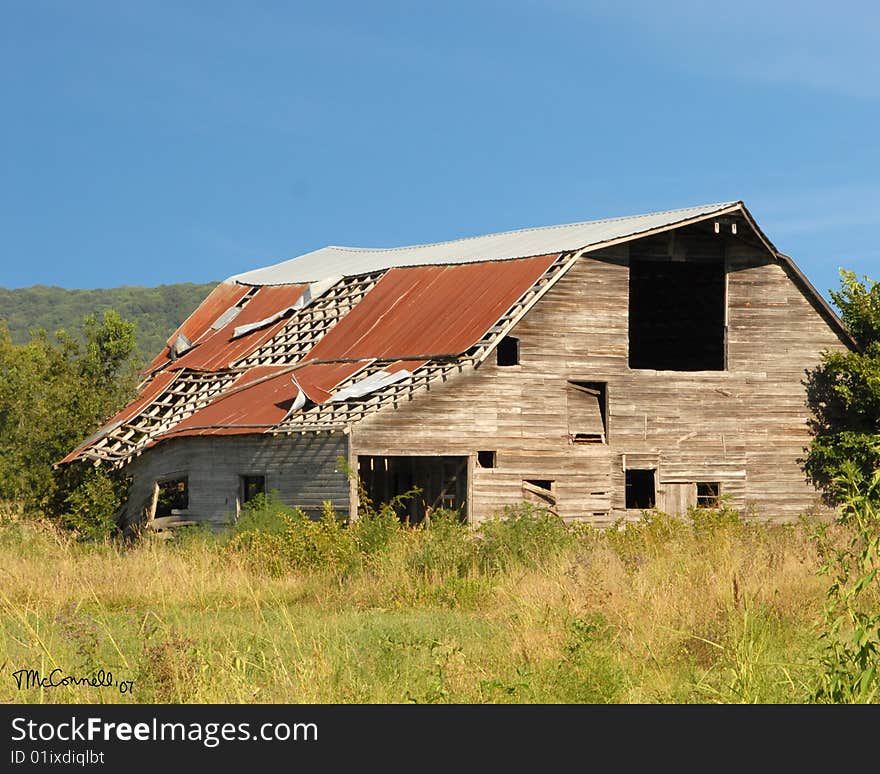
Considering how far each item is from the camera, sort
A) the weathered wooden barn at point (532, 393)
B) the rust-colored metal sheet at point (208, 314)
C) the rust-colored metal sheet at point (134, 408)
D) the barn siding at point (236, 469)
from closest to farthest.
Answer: the barn siding at point (236, 469) < the weathered wooden barn at point (532, 393) < the rust-colored metal sheet at point (134, 408) < the rust-colored metal sheet at point (208, 314)

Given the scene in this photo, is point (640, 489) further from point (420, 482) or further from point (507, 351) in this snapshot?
point (507, 351)

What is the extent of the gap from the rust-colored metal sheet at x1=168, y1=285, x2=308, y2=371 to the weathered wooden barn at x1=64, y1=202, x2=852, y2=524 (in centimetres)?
62

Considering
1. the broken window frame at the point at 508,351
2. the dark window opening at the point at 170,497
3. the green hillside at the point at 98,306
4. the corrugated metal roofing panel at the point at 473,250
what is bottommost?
the dark window opening at the point at 170,497

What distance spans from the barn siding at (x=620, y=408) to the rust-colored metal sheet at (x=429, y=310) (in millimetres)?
791

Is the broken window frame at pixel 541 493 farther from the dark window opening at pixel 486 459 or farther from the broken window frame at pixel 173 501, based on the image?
the broken window frame at pixel 173 501

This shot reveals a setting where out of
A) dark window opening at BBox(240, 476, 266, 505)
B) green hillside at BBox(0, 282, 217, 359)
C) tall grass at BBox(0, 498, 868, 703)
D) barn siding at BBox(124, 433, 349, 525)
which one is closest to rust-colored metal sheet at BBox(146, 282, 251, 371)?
barn siding at BBox(124, 433, 349, 525)

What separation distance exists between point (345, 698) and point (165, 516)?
23076mm

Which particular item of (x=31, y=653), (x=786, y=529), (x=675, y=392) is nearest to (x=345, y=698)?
(x=31, y=653)

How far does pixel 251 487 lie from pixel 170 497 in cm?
344

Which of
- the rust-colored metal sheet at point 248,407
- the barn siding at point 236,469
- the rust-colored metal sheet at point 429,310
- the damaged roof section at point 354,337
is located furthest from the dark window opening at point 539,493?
the rust-colored metal sheet at point 248,407

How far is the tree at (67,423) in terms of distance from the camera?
1328 inches

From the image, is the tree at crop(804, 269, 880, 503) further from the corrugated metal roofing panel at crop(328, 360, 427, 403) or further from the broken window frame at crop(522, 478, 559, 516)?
the corrugated metal roofing panel at crop(328, 360, 427, 403)

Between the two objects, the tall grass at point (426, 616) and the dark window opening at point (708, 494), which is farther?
the dark window opening at point (708, 494)
